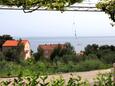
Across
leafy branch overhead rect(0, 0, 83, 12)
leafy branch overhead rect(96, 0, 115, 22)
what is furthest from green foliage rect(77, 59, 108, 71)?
leafy branch overhead rect(0, 0, 83, 12)

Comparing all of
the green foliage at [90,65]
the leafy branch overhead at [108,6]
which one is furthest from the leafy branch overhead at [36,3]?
the green foliage at [90,65]

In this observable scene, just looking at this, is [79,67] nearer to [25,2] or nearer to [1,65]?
[1,65]

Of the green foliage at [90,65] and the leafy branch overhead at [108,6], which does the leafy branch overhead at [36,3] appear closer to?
the leafy branch overhead at [108,6]

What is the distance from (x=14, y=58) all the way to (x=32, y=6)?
1570cm

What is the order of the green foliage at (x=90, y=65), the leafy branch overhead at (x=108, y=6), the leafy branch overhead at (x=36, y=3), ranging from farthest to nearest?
the green foliage at (x=90, y=65) < the leafy branch overhead at (x=108, y=6) < the leafy branch overhead at (x=36, y=3)

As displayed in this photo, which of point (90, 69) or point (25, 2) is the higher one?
point (25, 2)

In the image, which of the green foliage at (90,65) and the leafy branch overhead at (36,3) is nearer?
Result: the leafy branch overhead at (36,3)

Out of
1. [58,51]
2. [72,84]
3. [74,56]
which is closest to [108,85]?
[72,84]

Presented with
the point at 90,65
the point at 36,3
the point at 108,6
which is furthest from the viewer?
the point at 90,65

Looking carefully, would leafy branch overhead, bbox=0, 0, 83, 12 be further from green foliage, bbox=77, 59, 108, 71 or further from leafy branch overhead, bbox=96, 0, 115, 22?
green foliage, bbox=77, 59, 108, 71

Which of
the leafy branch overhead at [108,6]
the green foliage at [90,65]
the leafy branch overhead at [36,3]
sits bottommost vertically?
the green foliage at [90,65]

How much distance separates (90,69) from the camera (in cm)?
1962

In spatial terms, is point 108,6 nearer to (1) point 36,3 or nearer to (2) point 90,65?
(1) point 36,3

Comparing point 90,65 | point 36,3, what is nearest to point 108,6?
point 36,3
